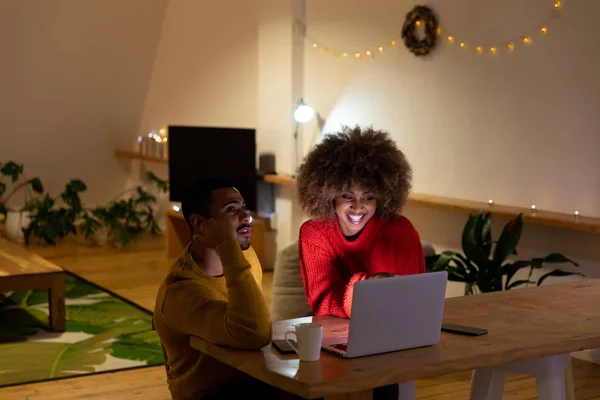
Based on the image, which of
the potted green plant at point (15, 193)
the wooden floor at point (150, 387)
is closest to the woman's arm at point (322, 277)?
the wooden floor at point (150, 387)

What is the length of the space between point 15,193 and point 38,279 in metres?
3.49

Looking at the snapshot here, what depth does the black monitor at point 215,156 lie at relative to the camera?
652 centimetres

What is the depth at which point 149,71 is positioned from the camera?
828cm

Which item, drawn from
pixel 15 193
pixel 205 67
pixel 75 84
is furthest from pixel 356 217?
pixel 15 193

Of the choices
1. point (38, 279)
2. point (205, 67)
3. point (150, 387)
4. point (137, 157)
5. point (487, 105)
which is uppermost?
point (205, 67)

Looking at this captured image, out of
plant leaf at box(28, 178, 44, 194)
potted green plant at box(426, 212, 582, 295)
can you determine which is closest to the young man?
potted green plant at box(426, 212, 582, 295)

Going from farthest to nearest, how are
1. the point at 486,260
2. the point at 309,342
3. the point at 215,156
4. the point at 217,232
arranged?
the point at 215,156
the point at 486,260
the point at 217,232
the point at 309,342

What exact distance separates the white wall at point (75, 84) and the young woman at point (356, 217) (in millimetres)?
5211

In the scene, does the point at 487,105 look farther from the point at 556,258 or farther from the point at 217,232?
the point at 217,232

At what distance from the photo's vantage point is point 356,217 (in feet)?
9.29

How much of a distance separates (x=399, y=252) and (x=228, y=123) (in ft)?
15.2

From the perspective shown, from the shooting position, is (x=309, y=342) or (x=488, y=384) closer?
(x=309, y=342)

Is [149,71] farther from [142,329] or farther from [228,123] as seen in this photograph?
[142,329]

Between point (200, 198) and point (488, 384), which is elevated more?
point (200, 198)
